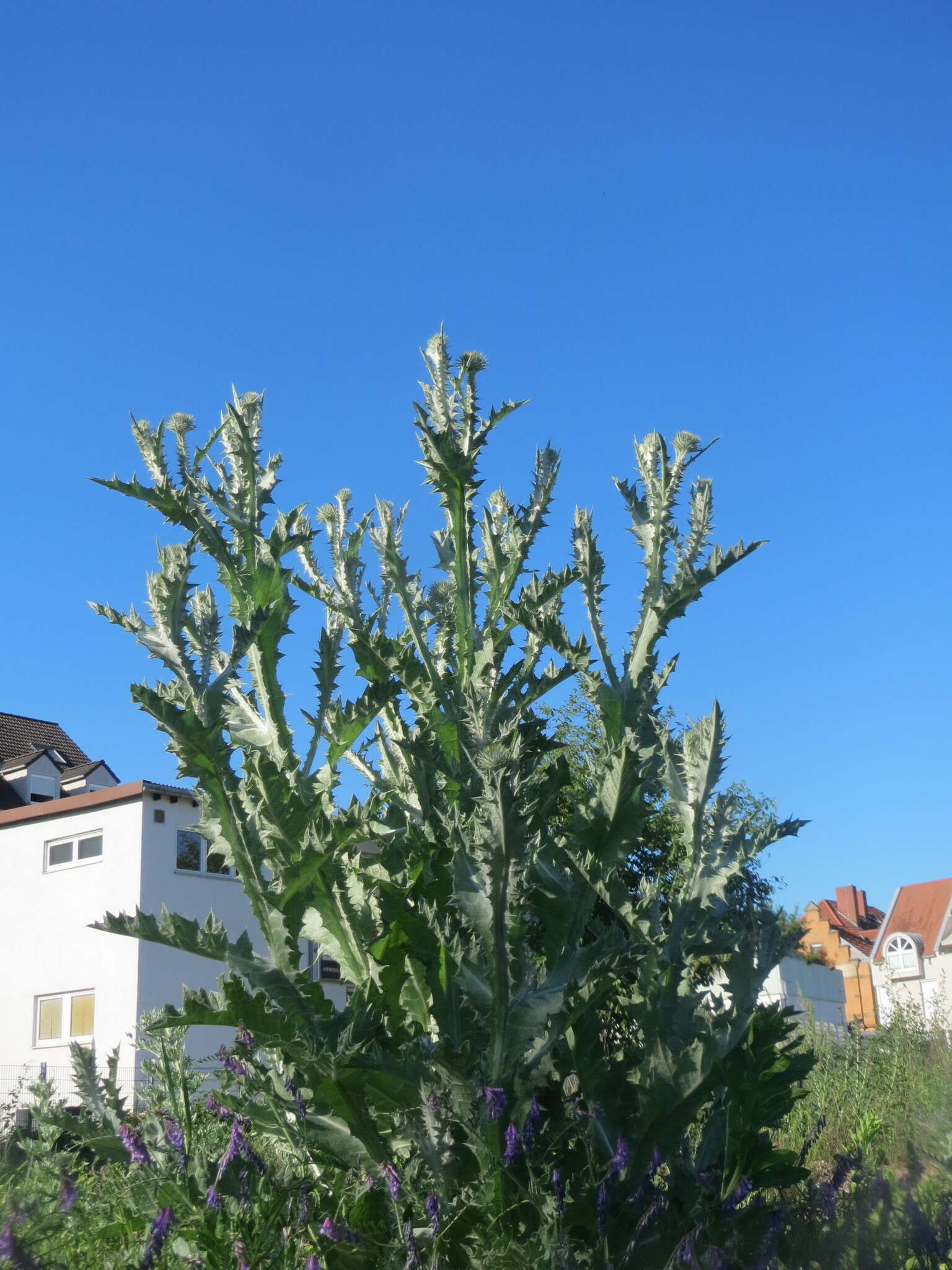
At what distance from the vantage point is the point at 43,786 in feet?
92.8

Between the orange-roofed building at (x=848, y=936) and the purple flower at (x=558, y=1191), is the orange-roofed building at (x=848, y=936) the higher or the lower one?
the higher one

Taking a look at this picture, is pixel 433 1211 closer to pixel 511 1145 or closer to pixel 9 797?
pixel 511 1145

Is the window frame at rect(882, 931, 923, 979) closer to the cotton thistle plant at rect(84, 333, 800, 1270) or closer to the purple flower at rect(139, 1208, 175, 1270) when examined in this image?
the cotton thistle plant at rect(84, 333, 800, 1270)

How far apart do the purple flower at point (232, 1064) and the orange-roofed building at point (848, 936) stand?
44.9 metres

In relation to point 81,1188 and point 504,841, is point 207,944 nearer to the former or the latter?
point 504,841

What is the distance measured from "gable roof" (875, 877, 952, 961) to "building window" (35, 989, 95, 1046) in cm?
3440

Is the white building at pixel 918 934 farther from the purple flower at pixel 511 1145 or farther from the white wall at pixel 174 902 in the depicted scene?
the purple flower at pixel 511 1145

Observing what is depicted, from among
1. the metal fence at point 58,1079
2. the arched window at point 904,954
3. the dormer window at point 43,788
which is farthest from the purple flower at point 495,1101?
the arched window at point 904,954

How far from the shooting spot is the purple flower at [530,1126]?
3.17 m

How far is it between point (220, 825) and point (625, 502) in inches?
70.8

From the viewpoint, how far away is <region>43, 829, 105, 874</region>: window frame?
866 inches

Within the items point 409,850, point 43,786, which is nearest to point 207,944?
point 409,850

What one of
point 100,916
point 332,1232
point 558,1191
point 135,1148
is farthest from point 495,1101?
point 100,916

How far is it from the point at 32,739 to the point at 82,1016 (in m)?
11.6
